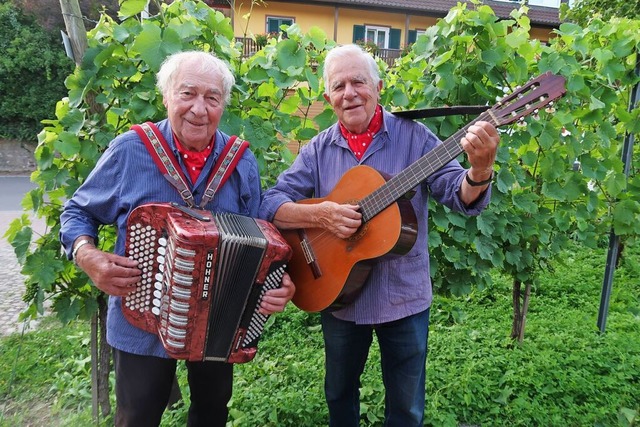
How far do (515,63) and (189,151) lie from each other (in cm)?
169

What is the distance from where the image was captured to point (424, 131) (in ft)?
6.33

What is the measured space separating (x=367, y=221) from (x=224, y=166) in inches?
23.4

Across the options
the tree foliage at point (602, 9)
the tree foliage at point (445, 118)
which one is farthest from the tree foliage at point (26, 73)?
the tree foliage at point (445, 118)

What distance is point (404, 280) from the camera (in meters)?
1.86

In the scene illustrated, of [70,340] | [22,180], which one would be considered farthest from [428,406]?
[22,180]

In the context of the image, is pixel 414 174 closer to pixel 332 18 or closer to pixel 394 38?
pixel 332 18

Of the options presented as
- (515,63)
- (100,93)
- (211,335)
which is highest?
(515,63)

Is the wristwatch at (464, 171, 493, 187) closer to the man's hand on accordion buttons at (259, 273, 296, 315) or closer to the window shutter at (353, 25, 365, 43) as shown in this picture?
the man's hand on accordion buttons at (259, 273, 296, 315)

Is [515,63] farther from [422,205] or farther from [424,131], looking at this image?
[422,205]

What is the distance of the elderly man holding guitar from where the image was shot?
1795 millimetres

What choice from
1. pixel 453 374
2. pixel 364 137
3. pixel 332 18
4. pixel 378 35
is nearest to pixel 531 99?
pixel 364 137

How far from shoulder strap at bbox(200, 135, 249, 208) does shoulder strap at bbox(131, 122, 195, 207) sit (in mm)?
68

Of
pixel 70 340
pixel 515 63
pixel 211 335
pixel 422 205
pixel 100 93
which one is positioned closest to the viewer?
pixel 211 335

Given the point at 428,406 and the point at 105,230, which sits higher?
the point at 105,230
